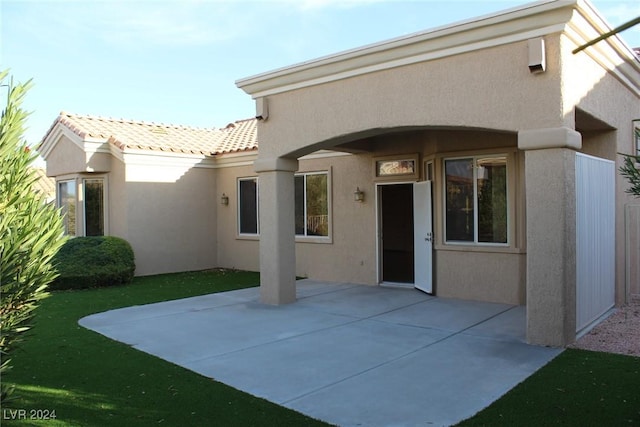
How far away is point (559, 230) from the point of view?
21.8ft

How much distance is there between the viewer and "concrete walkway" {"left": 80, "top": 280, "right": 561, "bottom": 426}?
16.7 ft

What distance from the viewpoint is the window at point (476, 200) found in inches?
397

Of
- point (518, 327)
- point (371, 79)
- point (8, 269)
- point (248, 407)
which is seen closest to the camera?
point (8, 269)

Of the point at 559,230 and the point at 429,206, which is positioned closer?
the point at 559,230

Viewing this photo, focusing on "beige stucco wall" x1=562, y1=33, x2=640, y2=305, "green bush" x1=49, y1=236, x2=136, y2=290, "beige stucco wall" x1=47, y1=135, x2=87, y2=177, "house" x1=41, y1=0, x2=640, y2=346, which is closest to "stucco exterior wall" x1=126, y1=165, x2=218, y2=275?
"house" x1=41, y1=0, x2=640, y2=346

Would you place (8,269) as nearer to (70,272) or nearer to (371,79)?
(371,79)

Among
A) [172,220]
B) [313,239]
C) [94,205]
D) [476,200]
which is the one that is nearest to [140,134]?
[94,205]

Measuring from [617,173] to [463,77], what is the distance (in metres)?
4.05

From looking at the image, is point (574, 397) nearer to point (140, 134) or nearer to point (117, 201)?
point (117, 201)

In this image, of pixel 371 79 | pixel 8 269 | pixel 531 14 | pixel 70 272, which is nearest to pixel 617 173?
pixel 531 14

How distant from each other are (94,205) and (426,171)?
10.3 metres

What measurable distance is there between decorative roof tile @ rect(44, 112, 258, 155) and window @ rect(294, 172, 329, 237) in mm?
2435

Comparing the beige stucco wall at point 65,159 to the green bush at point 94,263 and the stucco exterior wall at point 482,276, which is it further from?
the stucco exterior wall at point 482,276

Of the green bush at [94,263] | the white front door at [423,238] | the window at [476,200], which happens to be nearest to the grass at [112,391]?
the green bush at [94,263]
